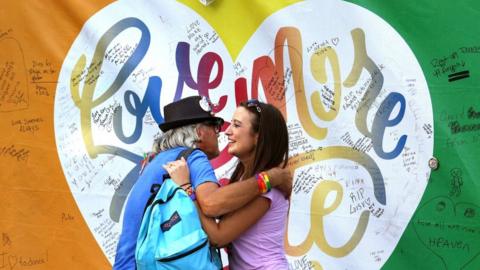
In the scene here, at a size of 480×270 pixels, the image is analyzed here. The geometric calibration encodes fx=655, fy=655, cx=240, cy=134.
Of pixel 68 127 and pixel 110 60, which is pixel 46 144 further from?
pixel 110 60

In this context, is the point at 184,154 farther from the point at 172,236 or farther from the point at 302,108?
the point at 302,108

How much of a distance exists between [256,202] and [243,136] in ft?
0.91

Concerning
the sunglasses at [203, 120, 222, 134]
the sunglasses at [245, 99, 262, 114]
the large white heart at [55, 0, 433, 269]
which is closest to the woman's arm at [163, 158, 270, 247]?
the sunglasses at [203, 120, 222, 134]

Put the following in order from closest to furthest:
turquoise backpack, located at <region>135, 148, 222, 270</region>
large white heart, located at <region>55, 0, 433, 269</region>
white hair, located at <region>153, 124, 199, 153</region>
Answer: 1. turquoise backpack, located at <region>135, 148, 222, 270</region>
2. white hair, located at <region>153, 124, 199, 153</region>
3. large white heart, located at <region>55, 0, 433, 269</region>

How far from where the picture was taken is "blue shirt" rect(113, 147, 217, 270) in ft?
7.80

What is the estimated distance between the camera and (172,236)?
87.8 inches

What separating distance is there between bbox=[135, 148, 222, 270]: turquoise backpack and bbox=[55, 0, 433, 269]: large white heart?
1027 mm

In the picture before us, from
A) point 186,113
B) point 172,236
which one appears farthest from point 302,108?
point 172,236

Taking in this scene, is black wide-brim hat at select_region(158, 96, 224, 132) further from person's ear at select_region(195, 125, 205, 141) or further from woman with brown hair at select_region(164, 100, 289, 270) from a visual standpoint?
woman with brown hair at select_region(164, 100, 289, 270)

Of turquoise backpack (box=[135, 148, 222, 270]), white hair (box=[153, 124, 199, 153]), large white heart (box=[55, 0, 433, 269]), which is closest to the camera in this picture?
turquoise backpack (box=[135, 148, 222, 270])

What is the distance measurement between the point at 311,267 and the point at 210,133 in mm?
1063

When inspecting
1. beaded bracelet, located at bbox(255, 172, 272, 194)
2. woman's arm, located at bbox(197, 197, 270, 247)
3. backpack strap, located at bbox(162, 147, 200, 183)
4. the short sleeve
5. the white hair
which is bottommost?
woman's arm, located at bbox(197, 197, 270, 247)

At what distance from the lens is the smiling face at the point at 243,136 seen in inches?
97.8

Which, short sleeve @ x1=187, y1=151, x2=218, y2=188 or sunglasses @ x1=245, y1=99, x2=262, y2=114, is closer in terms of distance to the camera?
short sleeve @ x1=187, y1=151, x2=218, y2=188
